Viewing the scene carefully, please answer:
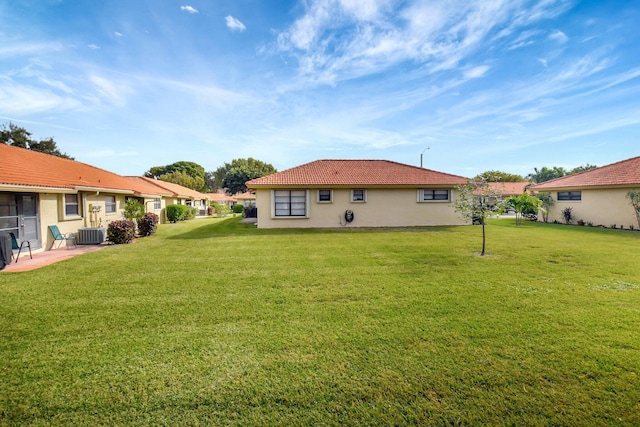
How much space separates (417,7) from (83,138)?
24.0 meters

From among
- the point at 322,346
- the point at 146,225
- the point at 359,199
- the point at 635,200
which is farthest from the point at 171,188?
the point at 635,200

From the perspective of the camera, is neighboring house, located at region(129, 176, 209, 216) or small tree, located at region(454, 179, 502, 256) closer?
small tree, located at region(454, 179, 502, 256)

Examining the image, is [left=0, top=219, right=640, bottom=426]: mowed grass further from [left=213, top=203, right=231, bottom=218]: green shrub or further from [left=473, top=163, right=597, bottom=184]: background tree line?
[left=473, top=163, right=597, bottom=184]: background tree line

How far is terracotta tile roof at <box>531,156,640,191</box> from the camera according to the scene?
1653cm

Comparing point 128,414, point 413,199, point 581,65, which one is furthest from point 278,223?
point 581,65

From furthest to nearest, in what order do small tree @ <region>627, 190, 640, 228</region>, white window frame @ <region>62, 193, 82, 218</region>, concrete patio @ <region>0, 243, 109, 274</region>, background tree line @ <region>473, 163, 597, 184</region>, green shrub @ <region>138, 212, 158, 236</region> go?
background tree line @ <region>473, 163, 597, 184</region> → small tree @ <region>627, 190, 640, 228</region> → green shrub @ <region>138, 212, 158, 236</region> → white window frame @ <region>62, 193, 82, 218</region> → concrete patio @ <region>0, 243, 109, 274</region>

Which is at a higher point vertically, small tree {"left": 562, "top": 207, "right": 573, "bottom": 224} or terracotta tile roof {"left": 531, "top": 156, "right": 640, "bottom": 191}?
terracotta tile roof {"left": 531, "top": 156, "right": 640, "bottom": 191}

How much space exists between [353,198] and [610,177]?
16792mm

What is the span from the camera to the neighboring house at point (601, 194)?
651 inches

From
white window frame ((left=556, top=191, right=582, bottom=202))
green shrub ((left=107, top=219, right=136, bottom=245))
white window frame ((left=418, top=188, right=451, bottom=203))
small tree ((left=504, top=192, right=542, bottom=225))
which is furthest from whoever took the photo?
small tree ((left=504, top=192, right=542, bottom=225))

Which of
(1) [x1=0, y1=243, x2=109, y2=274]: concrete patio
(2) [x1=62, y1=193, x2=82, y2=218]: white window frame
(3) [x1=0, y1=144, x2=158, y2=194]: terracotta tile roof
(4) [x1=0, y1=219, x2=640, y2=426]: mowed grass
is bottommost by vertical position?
(4) [x1=0, y1=219, x2=640, y2=426]: mowed grass

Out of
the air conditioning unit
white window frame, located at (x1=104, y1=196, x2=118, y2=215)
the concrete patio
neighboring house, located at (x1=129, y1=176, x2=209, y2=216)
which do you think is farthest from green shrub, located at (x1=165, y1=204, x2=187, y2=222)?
the concrete patio

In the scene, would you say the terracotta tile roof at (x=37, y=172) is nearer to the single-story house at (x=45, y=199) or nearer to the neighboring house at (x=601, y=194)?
the single-story house at (x=45, y=199)

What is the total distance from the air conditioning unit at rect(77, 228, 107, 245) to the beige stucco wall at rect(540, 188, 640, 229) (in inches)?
1105
